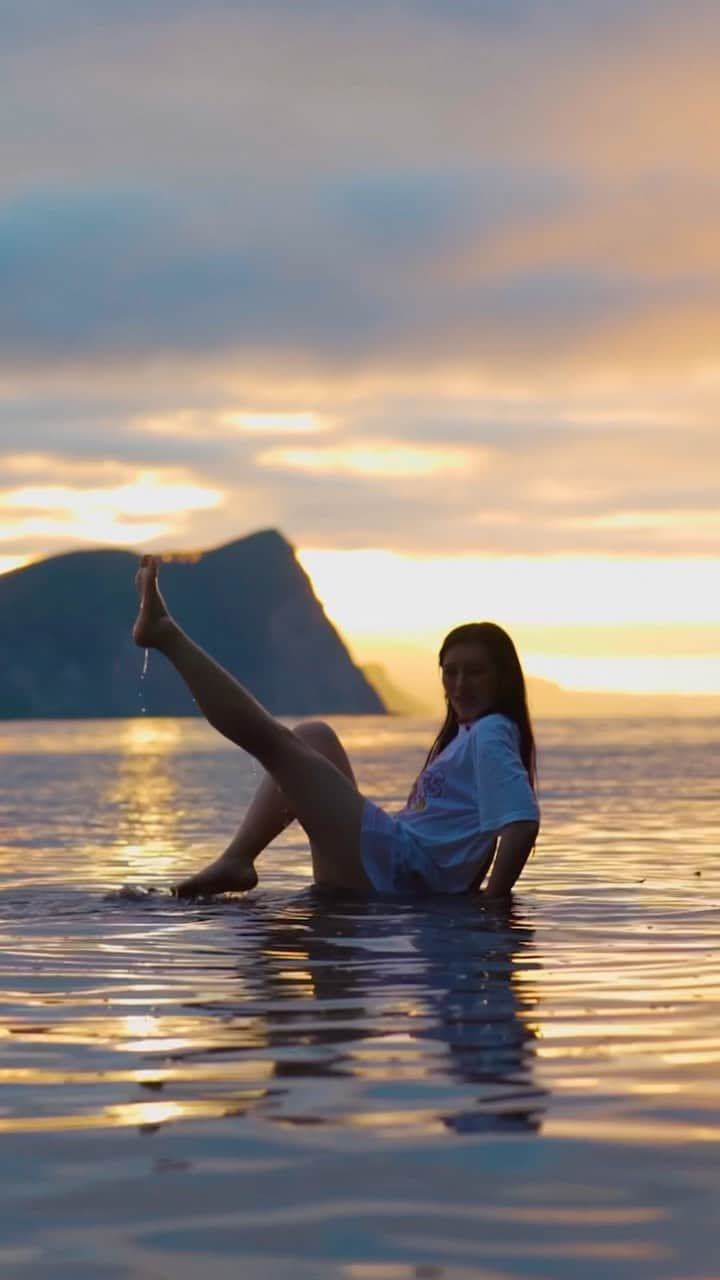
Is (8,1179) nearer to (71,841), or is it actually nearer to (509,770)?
(509,770)

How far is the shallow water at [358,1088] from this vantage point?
3232 mm

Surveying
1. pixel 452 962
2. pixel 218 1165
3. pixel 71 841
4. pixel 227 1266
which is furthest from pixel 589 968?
pixel 71 841

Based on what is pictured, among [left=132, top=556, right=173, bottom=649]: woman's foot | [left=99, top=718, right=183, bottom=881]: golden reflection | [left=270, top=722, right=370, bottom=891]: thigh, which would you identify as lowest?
[left=99, top=718, right=183, bottom=881]: golden reflection

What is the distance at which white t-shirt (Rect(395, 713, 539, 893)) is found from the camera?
27.0 ft

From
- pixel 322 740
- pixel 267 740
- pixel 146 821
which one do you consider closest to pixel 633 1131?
pixel 267 740

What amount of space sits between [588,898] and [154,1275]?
7.42 meters

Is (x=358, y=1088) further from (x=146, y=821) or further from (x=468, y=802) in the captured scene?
(x=146, y=821)

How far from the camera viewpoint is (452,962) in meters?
7.04

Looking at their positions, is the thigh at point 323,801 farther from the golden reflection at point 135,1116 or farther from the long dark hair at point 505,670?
the golden reflection at point 135,1116

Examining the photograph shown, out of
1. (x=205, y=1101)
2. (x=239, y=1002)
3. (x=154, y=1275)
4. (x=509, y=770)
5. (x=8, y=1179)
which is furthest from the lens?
(x=509, y=770)

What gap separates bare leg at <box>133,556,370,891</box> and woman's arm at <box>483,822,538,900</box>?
0.66 metres

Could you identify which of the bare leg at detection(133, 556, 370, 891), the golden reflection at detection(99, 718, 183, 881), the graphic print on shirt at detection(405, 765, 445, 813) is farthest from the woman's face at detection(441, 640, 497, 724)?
the golden reflection at detection(99, 718, 183, 881)

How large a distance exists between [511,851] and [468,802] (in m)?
0.38

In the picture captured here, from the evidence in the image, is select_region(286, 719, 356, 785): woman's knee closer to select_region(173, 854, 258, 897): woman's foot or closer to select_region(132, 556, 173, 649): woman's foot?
select_region(173, 854, 258, 897): woman's foot
